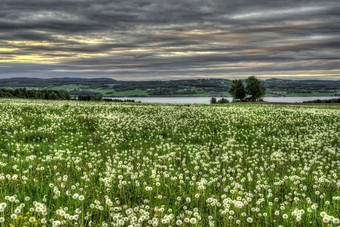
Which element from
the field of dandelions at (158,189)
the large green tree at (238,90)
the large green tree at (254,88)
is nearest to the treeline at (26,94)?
the large green tree at (238,90)

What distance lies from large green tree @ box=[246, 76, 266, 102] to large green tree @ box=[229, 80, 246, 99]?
219 cm

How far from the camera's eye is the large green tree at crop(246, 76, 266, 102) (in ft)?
324

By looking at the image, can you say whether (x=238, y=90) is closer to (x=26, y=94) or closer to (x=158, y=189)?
(x=26, y=94)

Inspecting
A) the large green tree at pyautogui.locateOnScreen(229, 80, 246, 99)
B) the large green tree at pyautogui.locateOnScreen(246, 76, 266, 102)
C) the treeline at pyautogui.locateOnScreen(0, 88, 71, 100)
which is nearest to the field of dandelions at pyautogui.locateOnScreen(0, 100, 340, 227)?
the large green tree at pyautogui.locateOnScreen(229, 80, 246, 99)

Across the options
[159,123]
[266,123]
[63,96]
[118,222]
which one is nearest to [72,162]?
[118,222]

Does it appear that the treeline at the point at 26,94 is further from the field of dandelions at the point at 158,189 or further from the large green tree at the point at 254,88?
the field of dandelions at the point at 158,189

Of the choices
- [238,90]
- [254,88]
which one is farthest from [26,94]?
[254,88]

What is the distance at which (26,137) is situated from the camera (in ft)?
36.9

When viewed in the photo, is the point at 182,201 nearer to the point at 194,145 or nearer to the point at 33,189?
the point at 33,189

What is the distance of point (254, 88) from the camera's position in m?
98.8

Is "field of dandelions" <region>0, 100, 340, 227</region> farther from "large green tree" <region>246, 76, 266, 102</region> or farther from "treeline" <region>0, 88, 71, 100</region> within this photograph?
"treeline" <region>0, 88, 71, 100</region>

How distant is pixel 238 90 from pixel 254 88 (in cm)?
619

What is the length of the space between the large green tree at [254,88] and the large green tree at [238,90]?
219 cm

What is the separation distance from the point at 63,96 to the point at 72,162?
424 feet
